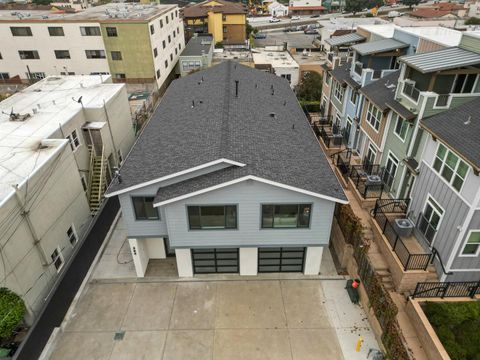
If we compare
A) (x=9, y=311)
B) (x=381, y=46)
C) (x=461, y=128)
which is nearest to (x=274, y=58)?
(x=381, y=46)

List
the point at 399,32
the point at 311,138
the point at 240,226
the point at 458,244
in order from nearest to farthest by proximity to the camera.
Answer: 1. the point at 458,244
2. the point at 240,226
3. the point at 311,138
4. the point at 399,32

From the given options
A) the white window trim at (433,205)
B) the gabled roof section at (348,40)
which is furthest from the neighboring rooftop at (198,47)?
the white window trim at (433,205)

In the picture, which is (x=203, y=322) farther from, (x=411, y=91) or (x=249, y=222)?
(x=411, y=91)

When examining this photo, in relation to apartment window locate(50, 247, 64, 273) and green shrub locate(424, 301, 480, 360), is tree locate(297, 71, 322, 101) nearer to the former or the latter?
green shrub locate(424, 301, 480, 360)

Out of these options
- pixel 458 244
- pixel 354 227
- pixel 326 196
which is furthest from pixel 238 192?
pixel 458 244

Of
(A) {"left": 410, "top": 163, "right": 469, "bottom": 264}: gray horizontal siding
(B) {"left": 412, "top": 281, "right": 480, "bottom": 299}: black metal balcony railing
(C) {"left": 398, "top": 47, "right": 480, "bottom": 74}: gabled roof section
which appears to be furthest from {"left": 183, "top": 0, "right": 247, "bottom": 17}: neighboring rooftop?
(B) {"left": 412, "top": 281, "right": 480, "bottom": 299}: black metal balcony railing

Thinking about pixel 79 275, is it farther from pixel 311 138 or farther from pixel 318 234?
pixel 311 138
